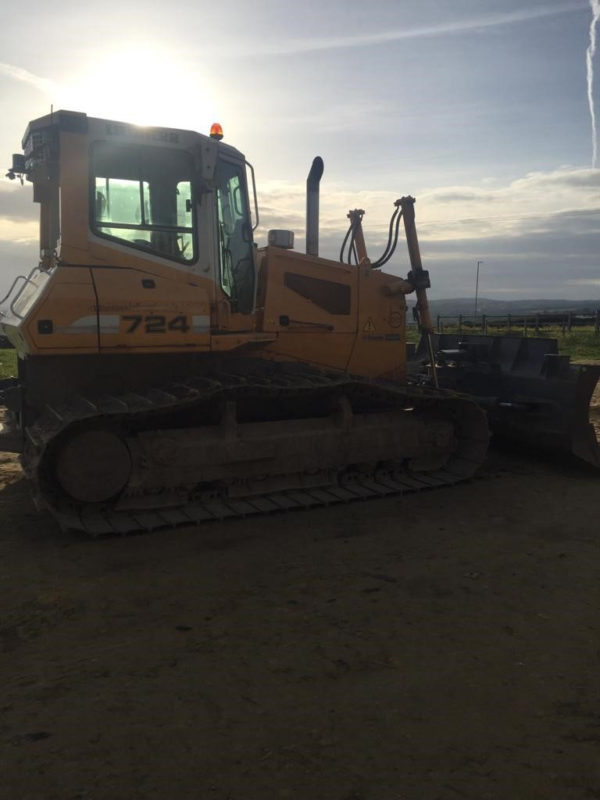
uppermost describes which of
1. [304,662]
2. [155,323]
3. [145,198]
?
[145,198]

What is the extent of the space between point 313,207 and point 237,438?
9.51ft

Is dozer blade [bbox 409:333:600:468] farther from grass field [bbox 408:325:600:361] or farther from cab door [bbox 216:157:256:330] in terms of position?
grass field [bbox 408:325:600:361]

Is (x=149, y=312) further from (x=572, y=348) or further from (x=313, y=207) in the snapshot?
(x=572, y=348)

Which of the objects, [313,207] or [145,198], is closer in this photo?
[145,198]

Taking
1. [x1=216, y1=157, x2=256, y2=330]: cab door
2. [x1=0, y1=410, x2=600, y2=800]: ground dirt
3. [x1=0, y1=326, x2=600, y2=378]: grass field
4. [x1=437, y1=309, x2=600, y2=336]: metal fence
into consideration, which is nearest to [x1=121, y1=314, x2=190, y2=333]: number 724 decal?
[x1=216, y1=157, x2=256, y2=330]: cab door

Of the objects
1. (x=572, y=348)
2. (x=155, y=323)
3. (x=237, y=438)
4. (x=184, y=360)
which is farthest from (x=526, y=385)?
(x=572, y=348)

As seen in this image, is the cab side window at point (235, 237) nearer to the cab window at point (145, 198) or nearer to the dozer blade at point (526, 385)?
the cab window at point (145, 198)

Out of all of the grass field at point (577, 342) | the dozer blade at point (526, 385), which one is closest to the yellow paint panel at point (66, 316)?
the dozer blade at point (526, 385)

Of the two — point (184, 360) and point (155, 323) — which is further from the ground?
point (155, 323)

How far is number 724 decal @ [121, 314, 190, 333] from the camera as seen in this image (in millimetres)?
5820

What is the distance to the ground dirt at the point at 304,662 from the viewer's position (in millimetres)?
2658

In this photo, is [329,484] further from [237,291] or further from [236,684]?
[236,684]

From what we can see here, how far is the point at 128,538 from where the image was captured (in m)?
5.55

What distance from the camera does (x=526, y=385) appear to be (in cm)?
813
